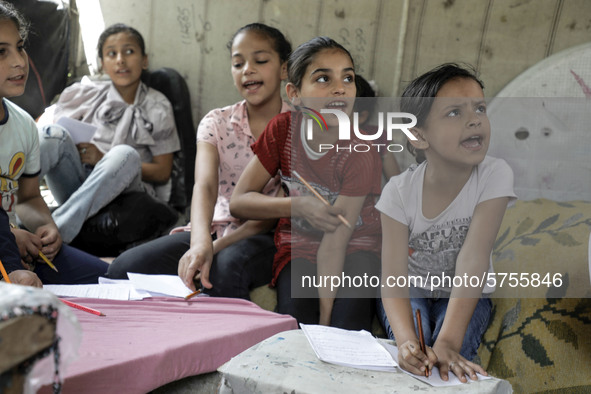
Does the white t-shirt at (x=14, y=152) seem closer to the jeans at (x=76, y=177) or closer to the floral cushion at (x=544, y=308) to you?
the jeans at (x=76, y=177)

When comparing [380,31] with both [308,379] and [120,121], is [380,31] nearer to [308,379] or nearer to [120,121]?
[120,121]

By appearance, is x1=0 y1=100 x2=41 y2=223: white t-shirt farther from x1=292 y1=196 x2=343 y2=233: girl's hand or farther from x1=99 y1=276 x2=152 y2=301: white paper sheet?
x1=292 y1=196 x2=343 y2=233: girl's hand

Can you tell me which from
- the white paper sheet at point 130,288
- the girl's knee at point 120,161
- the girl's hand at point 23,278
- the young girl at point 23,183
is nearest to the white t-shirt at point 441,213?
the white paper sheet at point 130,288

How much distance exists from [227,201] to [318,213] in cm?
46

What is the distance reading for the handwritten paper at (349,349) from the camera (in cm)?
96

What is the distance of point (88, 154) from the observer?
2.06m

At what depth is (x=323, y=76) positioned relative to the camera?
→ 1.37 metres

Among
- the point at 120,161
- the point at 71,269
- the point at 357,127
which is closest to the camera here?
the point at 357,127

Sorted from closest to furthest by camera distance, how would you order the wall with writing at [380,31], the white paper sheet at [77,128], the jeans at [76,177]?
the jeans at [76,177]
the wall with writing at [380,31]
the white paper sheet at [77,128]

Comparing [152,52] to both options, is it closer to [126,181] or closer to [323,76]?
[126,181]

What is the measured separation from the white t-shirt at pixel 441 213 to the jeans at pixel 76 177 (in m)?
1.00

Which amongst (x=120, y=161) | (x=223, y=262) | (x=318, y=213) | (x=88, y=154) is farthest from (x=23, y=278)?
(x=88, y=154)

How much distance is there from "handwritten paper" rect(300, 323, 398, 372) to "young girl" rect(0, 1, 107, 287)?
2.36 ft

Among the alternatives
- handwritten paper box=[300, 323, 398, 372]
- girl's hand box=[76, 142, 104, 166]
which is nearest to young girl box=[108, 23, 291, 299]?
handwritten paper box=[300, 323, 398, 372]
